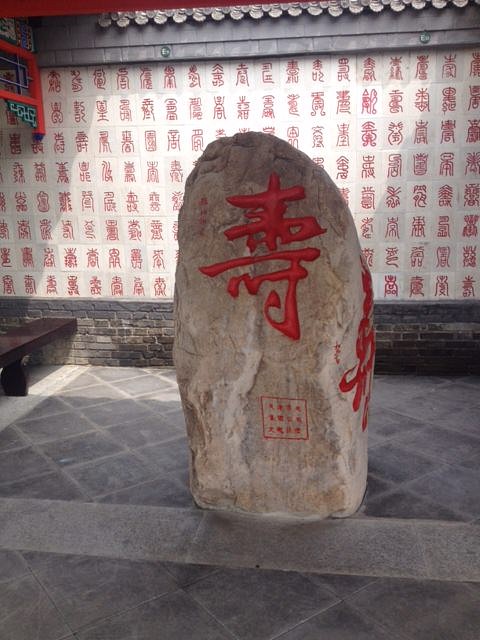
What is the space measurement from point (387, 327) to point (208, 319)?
349 cm

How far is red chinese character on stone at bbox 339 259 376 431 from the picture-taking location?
123 inches

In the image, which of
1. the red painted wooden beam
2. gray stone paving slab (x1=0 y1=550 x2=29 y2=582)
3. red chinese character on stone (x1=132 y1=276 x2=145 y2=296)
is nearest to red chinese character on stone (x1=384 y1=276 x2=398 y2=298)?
red chinese character on stone (x1=132 y1=276 x2=145 y2=296)

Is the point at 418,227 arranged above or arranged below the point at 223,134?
below

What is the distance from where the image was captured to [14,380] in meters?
5.71

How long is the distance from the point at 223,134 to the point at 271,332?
362cm

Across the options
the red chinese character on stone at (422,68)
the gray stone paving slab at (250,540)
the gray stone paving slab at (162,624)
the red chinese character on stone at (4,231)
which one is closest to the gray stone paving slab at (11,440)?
the gray stone paving slab at (250,540)

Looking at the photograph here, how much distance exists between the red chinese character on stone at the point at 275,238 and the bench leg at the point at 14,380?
11.1 ft

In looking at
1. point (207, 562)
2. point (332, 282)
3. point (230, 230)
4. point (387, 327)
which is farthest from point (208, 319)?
point (387, 327)

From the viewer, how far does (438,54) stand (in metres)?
5.59

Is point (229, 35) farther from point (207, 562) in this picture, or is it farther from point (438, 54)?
point (207, 562)

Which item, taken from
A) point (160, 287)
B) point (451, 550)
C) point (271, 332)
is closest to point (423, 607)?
point (451, 550)

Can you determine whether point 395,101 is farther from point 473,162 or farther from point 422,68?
point 473,162

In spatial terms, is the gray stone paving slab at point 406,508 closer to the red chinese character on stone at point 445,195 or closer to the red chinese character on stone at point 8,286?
the red chinese character on stone at point 445,195

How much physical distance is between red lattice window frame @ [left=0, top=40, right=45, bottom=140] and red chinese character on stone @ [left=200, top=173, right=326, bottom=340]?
3.84 meters
